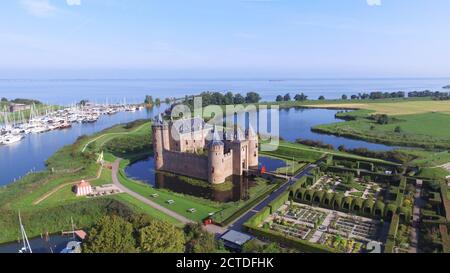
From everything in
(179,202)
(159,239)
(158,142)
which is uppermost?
(158,142)

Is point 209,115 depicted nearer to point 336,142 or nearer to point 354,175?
point 336,142

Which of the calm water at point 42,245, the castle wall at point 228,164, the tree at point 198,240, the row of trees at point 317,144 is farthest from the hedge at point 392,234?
the row of trees at point 317,144

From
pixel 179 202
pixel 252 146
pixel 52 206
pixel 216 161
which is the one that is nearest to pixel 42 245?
pixel 52 206

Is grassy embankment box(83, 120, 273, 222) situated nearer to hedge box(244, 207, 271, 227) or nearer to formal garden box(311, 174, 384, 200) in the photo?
hedge box(244, 207, 271, 227)

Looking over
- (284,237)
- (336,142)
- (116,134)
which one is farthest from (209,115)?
(284,237)

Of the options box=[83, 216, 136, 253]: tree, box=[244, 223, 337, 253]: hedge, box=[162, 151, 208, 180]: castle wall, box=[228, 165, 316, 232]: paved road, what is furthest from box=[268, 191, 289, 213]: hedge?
box=[83, 216, 136, 253]: tree

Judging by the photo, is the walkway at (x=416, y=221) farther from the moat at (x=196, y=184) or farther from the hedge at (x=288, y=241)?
the moat at (x=196, y=184)

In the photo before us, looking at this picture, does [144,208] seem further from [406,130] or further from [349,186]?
[406,130]
